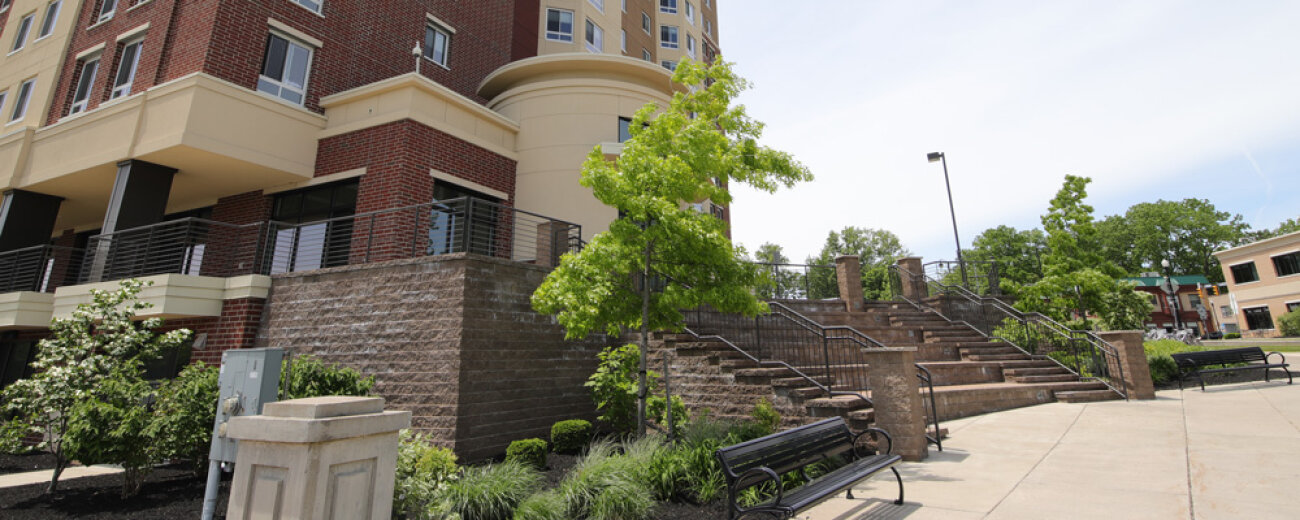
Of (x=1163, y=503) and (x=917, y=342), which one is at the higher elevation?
(x=917, y=342)

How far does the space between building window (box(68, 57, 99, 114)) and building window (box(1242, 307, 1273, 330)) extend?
237 feet

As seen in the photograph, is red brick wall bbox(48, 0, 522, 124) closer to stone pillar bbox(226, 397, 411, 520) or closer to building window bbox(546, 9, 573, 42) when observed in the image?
building window bbox(546, 9, 573, 42)

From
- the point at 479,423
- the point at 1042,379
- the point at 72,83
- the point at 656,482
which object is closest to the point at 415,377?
the point at 479,423

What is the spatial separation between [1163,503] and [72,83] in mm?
26829

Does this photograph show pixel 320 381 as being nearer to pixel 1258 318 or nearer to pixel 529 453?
pixel 529 453

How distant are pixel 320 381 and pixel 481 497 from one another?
4169mm

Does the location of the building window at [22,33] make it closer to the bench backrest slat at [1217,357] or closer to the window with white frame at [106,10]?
the window with white frame at [106,10]

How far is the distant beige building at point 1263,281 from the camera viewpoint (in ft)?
135

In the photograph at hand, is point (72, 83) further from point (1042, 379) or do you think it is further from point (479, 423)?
point (1042, 379)

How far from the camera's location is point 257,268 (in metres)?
12.4

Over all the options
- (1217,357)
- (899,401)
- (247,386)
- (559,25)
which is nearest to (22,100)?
(559,25)

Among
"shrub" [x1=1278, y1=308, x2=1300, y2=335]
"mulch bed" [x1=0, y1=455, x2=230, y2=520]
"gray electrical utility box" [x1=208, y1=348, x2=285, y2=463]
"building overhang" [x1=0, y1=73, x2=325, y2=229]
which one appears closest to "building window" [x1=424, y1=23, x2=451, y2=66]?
"building overhang" [x1=0, y1=73, x2=325, y2=229]

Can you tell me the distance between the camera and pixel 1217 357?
46.2 feet

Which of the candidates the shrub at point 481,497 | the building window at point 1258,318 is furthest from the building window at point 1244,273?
the shrub at point 481,497
